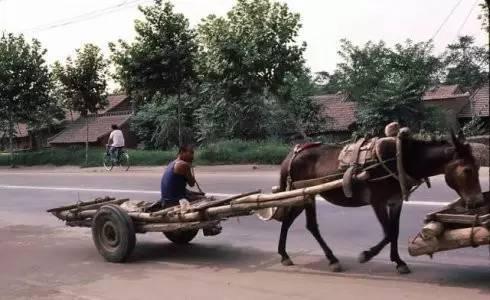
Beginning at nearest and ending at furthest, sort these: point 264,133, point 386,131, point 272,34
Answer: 1. point 386,131
2. point 272,34
3. point 264,133

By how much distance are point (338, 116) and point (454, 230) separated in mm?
34809

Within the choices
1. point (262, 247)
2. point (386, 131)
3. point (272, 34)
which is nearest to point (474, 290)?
point (386, 131)

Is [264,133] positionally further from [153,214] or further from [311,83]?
[153,214]

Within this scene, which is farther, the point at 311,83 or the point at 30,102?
the point at 311,83

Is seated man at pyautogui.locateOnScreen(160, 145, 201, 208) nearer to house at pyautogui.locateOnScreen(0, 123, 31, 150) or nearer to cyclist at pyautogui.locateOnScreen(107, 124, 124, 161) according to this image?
cyclist at pyautogui.locateOnScreen(107, 124, 124, 161)

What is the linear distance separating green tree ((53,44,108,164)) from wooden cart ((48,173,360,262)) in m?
23.0

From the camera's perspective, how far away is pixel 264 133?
104ft

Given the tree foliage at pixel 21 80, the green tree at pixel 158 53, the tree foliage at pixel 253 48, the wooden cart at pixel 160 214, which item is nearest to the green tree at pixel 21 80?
the tree foliage at pixel 21 80

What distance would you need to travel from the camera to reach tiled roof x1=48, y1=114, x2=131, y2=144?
48.2m

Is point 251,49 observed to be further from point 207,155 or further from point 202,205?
point 202,205

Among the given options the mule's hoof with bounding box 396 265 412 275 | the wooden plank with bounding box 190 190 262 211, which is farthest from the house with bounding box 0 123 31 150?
the mule's hoof with bounding box 396 265 412 275

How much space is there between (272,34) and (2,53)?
15642 millimetres

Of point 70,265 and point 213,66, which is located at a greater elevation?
point 213,66

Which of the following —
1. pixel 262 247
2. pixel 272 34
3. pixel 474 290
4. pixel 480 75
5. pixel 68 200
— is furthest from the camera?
pixel 480 75
